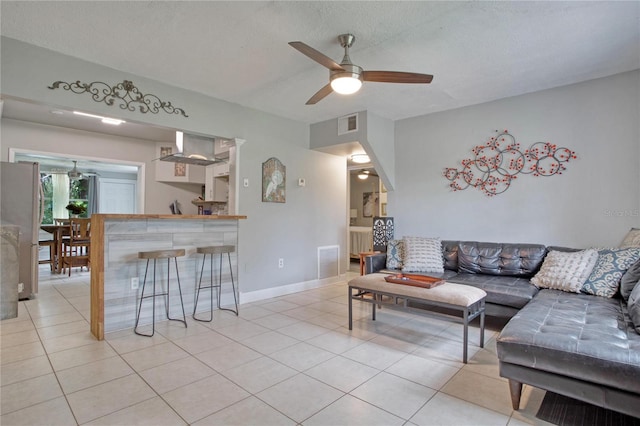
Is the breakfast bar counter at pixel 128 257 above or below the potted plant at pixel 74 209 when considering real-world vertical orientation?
below

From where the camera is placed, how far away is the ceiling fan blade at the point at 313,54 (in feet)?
7.02

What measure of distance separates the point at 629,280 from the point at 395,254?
223 cm

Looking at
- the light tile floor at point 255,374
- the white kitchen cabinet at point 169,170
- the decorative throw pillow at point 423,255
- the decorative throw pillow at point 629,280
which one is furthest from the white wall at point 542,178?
the white kitchen cabinet at point 169,170

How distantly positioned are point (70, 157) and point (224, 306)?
4.17 meters

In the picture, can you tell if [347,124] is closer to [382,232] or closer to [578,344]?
[382,232]

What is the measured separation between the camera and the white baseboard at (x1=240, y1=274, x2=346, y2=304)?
4418mm

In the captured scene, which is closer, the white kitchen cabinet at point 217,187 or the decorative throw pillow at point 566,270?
the decorative throw pillow at point 566,270

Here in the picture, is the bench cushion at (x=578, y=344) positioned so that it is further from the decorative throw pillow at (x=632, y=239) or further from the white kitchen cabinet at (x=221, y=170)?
the white kitchen cabinet at (x=221, y=170)

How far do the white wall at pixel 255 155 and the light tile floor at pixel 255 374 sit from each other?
4.04ft

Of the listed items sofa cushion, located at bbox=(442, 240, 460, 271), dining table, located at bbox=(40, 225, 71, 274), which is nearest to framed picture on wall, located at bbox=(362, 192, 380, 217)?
sofa cushion, located at bbox=(442, 240, 460, 271)

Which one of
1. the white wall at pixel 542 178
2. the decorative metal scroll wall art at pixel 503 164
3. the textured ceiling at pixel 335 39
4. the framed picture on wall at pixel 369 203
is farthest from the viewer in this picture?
the framed picture on wall at pixel 369 203

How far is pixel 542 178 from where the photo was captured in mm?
3824

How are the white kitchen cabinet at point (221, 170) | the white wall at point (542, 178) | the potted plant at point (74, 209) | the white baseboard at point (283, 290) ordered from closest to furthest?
1. the white wall at point (542, 178)
2. the white baseboard at point (283, 290)
3. the white kitchen cabinet at point (221, 170)
4. the potted plant at point (74, 209)

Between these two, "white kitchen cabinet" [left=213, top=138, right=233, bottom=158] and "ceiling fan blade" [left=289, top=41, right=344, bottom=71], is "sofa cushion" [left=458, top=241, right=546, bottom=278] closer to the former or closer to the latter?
"ceiling fan blade" [left=289, top=41, right=344, bottom=71]
